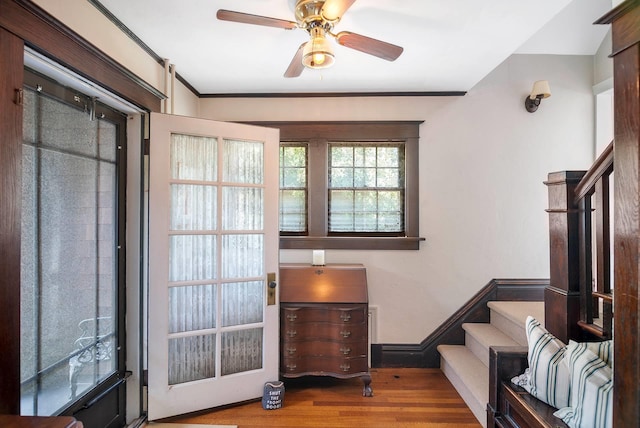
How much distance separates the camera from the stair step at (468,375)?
7.45ft

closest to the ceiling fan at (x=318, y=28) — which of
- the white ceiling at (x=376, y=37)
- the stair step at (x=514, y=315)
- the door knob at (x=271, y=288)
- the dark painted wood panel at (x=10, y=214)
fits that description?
the white ceiling at (x=376, y=37)

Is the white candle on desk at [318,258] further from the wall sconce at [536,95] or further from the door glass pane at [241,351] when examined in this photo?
the wall sconce at [536,95]

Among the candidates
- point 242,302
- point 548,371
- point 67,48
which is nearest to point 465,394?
point 548,371

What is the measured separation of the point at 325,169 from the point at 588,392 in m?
2.39

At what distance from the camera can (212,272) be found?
8.05 ft

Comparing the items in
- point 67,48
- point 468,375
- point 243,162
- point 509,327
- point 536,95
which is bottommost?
Result: point 468,375

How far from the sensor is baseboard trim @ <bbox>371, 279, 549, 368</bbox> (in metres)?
3.11

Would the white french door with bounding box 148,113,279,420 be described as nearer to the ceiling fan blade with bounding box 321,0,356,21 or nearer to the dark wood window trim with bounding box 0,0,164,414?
the dark wood window trim with bounding box 0,0,164,414

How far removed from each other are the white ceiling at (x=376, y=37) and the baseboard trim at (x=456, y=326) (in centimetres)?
192

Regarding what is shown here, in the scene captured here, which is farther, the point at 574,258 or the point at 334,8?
the point at 574,258

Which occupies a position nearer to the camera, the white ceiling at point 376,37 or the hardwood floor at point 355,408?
the white ceiling at point 376,37

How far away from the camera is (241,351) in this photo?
255 centimetres

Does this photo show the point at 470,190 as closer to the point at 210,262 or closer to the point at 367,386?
the point at 367,386

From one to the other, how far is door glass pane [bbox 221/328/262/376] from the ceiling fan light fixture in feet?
6.43
